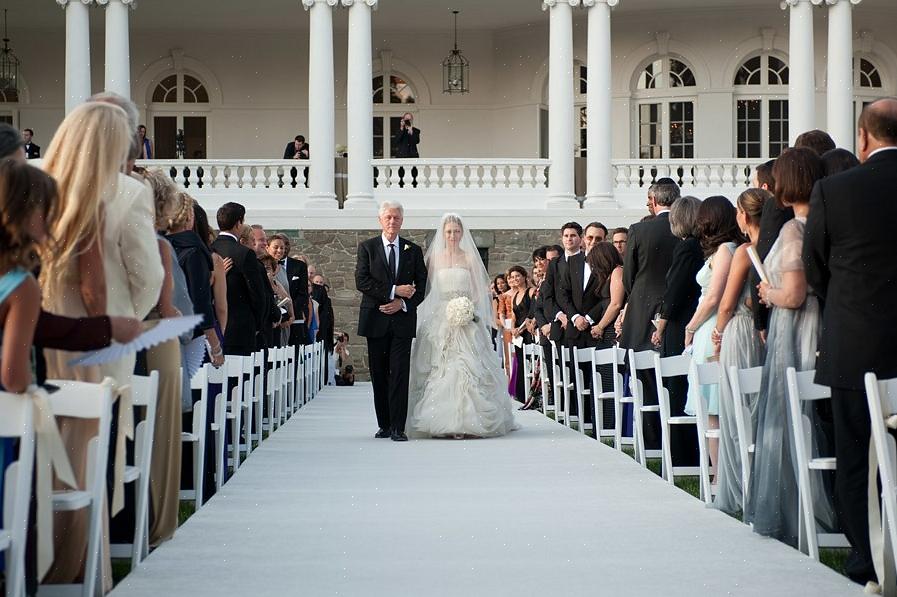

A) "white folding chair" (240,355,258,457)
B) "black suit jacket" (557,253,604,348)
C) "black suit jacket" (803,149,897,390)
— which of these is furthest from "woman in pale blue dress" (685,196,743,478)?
"black suit jacket" (557,253,604,348)

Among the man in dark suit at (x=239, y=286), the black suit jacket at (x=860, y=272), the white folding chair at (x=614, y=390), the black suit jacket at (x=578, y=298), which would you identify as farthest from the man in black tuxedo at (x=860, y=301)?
the black suit jacket at (x=578, y=298)

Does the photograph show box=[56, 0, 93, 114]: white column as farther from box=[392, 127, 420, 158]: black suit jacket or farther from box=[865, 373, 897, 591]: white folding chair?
box=[865, 373, 897, 591]: white folding chair

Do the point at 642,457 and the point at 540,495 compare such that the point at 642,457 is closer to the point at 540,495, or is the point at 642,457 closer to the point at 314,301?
the point at 540,495

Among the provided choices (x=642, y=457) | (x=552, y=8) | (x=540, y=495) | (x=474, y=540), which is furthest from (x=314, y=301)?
(x=474, y=540)

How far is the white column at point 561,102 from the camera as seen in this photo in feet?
A: 93.5

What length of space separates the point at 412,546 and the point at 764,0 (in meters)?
26.3

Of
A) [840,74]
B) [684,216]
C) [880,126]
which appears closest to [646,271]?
[684,216]

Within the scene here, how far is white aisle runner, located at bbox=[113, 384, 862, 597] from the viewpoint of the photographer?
5.79 m

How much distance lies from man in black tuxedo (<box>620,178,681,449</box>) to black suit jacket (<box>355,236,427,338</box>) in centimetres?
222

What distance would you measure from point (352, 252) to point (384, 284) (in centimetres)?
1521

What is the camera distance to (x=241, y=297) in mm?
11445

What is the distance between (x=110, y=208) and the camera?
5.75m

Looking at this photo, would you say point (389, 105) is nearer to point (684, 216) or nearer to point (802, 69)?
point (802, 69)

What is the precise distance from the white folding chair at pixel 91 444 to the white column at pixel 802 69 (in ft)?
80.6
